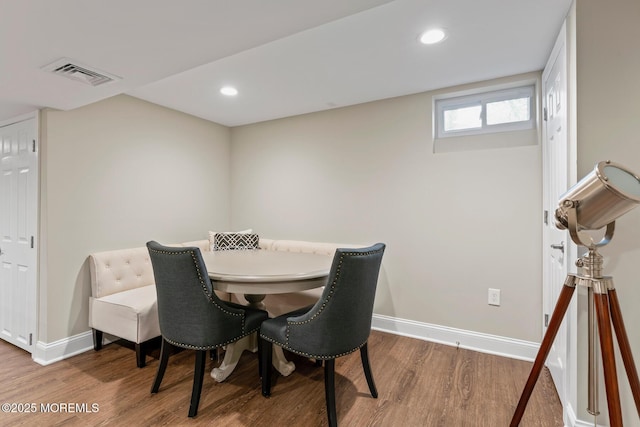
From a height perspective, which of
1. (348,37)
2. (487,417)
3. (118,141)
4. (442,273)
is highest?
(348,37)

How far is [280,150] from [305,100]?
82 cm

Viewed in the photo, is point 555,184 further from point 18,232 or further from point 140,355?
point 18,232

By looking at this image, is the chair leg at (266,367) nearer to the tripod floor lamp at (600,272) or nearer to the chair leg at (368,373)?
the chair leg at (368,373)

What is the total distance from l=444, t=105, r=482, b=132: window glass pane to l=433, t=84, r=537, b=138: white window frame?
26mm

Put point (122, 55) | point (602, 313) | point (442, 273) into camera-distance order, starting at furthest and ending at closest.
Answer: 1. point (442, 273)
2. point (122, 55)
3. point (602, 313)

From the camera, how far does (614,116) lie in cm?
150

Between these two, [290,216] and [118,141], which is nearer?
[118,141]

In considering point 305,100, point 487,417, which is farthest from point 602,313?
point 305,100

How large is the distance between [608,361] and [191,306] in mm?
1926

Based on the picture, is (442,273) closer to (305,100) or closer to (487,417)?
(487,417)

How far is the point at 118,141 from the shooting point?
9.57 feet

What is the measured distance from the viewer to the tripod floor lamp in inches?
46.5

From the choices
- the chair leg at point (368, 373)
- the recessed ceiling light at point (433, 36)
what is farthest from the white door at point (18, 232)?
the recessed ceiling light at point (433, 36)

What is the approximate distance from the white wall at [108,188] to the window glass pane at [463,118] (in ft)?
8.91
